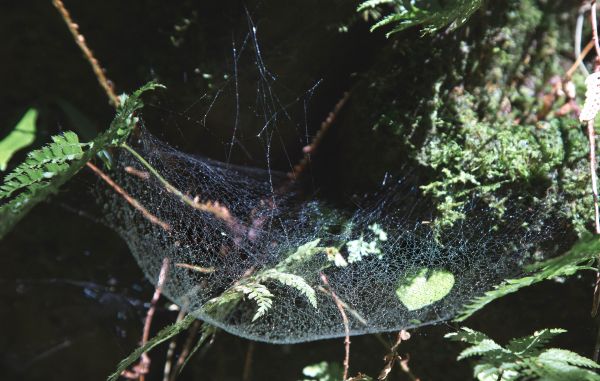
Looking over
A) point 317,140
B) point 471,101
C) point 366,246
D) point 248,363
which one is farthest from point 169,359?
point 471,101

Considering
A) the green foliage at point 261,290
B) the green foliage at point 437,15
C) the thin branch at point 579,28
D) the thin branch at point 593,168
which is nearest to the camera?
the green foliage at point 437,15

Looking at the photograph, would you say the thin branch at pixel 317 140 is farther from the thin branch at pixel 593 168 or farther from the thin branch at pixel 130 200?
the thin branch at pixel 593 168

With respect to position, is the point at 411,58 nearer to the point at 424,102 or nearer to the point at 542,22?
the point at 424,102

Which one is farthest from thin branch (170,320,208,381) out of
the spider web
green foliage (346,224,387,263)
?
green foliage (346,224,387,263)

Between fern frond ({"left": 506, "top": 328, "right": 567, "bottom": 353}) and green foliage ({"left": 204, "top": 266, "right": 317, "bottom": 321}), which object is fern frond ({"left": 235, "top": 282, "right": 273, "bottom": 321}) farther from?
fern frond ({"left": 506, "top": 328, "right": 567, "bottom": 353})

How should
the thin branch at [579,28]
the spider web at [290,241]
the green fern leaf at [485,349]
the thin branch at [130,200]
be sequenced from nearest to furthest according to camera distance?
1. the green fern leaf at [485,349]
2. the spider web at [290,241]
3. the thin branch at [579,28]
4. the thin branch at [130,200]

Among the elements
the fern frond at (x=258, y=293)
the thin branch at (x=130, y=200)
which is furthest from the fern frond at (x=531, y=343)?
the thin branch at (x=130, y=200)

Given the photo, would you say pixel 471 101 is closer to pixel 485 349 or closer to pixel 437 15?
pixel 437 15
